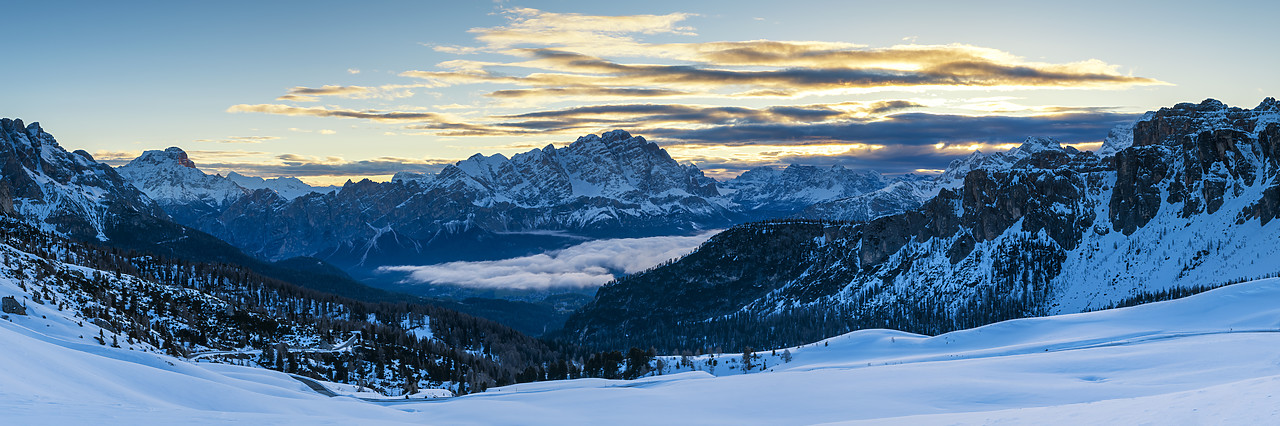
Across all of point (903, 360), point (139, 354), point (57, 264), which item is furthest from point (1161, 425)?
point (57, 264)

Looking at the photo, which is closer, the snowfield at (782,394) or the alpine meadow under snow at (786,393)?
the snowfield at (782,394)

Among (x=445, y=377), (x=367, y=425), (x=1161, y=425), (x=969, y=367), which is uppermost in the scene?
(x=1161, y=425)

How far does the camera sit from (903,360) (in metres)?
115

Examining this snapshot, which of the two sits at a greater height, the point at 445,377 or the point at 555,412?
the point at 555,412

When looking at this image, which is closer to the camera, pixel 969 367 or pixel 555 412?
pixel 555 412

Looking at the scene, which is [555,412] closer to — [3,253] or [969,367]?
[969,367]

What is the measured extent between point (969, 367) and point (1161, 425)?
159 feet

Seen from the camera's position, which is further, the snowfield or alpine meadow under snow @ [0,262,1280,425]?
alpine meadow under snow @ [0,262,1280,425]

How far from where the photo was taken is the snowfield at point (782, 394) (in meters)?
42.4

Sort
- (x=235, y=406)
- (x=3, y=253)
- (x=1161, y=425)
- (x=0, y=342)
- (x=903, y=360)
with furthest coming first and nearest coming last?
(x=3, y=253), (x=903, y=360), (x=235, y=406), (x=0, y=342), (x=1161, y=425)

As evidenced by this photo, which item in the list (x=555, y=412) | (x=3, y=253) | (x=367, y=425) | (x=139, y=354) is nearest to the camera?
(x=367, y=425)

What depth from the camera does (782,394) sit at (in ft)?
243

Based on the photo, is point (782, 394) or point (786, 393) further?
point (786, 393)

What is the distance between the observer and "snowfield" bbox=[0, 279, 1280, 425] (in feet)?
139
